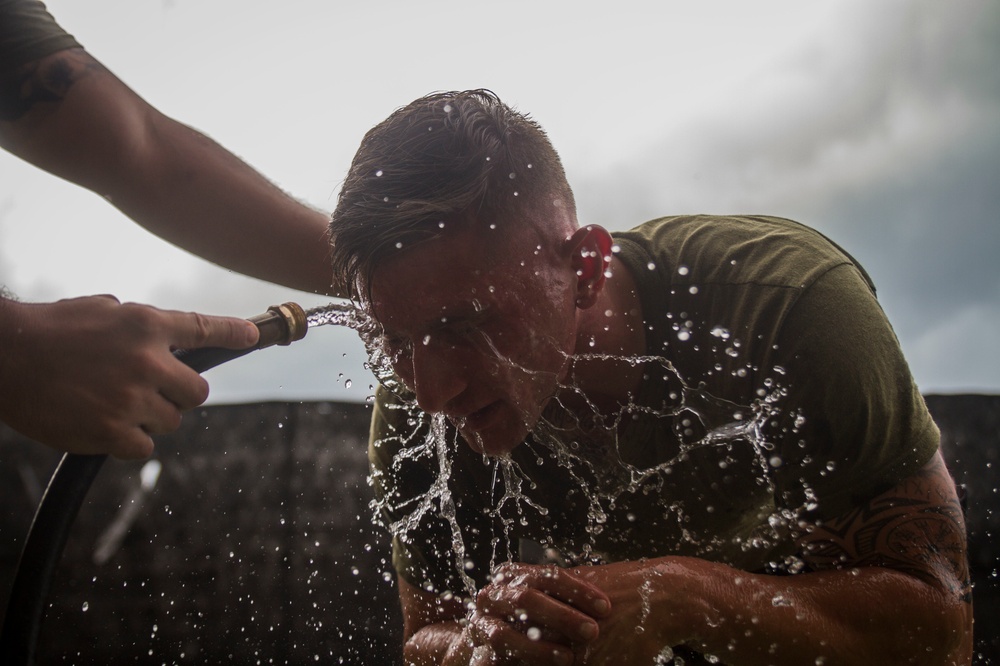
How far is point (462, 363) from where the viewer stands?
1292mm

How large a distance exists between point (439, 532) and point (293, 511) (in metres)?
1.95

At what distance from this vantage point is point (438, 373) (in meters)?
1.29

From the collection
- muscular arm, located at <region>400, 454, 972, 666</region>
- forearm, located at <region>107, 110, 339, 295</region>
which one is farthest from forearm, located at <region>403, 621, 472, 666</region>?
forearm, located at <region>107, 110, 339, 295</region>

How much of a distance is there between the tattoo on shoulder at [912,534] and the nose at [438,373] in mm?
698

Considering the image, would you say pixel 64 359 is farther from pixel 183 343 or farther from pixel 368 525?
pixel 368 525

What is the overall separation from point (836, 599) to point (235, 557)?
291cm


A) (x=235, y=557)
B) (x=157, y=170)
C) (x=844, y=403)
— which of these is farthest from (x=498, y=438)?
(x=235, y=557)

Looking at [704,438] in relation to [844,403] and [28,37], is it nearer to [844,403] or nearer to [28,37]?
[844,403]

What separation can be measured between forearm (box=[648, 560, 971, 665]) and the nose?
0.47m

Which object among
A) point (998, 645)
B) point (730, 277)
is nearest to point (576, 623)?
point (730, 277)

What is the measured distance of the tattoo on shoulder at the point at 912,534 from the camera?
1229mm

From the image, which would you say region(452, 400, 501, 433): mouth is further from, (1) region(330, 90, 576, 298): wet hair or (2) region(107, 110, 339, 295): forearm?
(2) region(107, 110, 339, 295): forearm

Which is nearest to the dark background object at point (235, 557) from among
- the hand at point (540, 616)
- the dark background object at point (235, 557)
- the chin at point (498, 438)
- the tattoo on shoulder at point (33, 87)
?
the dark background object at point (235, 557)

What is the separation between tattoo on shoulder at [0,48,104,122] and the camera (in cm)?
163
